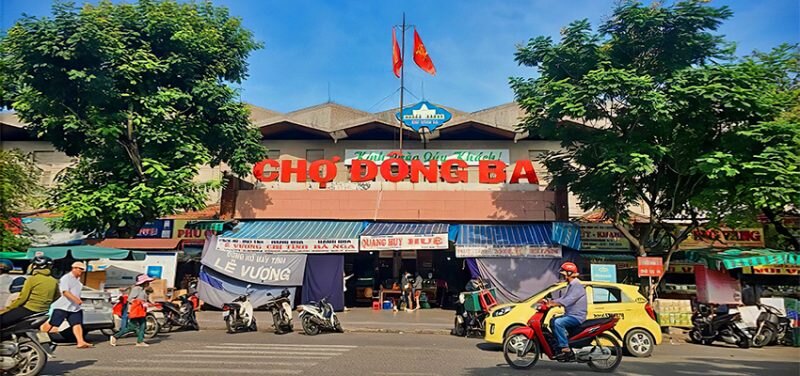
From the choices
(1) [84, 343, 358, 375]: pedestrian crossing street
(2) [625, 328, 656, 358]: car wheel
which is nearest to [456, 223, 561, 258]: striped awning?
(2) [625, 328, 656, 358]: car wheel

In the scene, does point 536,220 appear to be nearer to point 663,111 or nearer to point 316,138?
point 663,111

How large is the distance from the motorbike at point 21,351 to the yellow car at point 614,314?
748cm

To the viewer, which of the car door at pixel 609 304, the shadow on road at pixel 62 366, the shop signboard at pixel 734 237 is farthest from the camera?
the shop signboard at pixel 734 237

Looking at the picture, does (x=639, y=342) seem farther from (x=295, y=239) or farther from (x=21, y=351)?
(x=295, y=239)

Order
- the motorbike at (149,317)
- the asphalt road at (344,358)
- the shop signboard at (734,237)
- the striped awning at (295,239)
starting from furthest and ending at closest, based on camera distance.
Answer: the shop signboard at (734,237)
the striped awning at (295,239)
the motorbike at (149,317)
the asphalt road at (344,358)

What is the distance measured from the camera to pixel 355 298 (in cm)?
2086

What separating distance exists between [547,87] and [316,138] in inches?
507

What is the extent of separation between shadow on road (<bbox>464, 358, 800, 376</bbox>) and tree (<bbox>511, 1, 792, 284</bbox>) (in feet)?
18.2

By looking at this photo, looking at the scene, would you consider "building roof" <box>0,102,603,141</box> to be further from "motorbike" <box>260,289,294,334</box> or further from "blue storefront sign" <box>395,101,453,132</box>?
"motorbike" <box>260,289,294,334</box>

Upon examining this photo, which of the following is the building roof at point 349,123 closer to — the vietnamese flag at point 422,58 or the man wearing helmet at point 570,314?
the vietnamese flag at point 422,58

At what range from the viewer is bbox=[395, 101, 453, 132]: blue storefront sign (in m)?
22.3

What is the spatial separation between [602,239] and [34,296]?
56.5 ft

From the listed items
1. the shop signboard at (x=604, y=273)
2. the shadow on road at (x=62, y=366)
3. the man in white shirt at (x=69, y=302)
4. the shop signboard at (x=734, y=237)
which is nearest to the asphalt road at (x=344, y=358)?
the shadow on road at (x=62, y=366)

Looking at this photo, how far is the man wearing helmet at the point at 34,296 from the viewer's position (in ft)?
23.8
